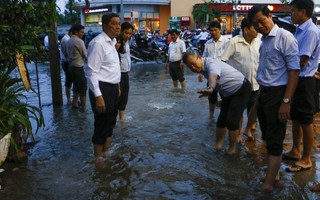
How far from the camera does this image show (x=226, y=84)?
4.56 m

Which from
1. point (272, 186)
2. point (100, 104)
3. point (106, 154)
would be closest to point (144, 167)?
point (106, 154)

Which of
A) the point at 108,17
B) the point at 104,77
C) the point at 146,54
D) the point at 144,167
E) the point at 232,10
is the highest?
the point at 232,10

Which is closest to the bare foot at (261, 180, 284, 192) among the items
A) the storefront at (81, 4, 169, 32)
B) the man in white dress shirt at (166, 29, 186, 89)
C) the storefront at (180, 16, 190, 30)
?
the man in white dress shirt at (166, 29, 186, 89)

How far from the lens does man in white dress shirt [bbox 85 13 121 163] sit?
4.31 m

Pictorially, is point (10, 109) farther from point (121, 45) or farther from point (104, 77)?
point (121, 45)

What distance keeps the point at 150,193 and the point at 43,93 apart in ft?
23.7

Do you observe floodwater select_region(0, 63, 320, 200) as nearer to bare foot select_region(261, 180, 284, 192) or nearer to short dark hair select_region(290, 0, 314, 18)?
bare foot select_region(261, 180, 284, 192)

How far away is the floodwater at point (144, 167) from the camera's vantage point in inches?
154

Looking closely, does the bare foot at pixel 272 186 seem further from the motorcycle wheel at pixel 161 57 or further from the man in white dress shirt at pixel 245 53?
the motorcycle wheel at pixel 161 57

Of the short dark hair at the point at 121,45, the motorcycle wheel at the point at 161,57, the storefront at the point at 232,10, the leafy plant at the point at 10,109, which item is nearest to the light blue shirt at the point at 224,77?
the short dark hair at the point at 121,45

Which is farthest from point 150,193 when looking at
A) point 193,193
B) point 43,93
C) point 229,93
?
point 43,93

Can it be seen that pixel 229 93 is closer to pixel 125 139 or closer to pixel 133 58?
pixel 125 139

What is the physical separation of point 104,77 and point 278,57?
2.03 meters

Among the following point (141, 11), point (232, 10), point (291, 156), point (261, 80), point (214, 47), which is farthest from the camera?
point (232, 10)
